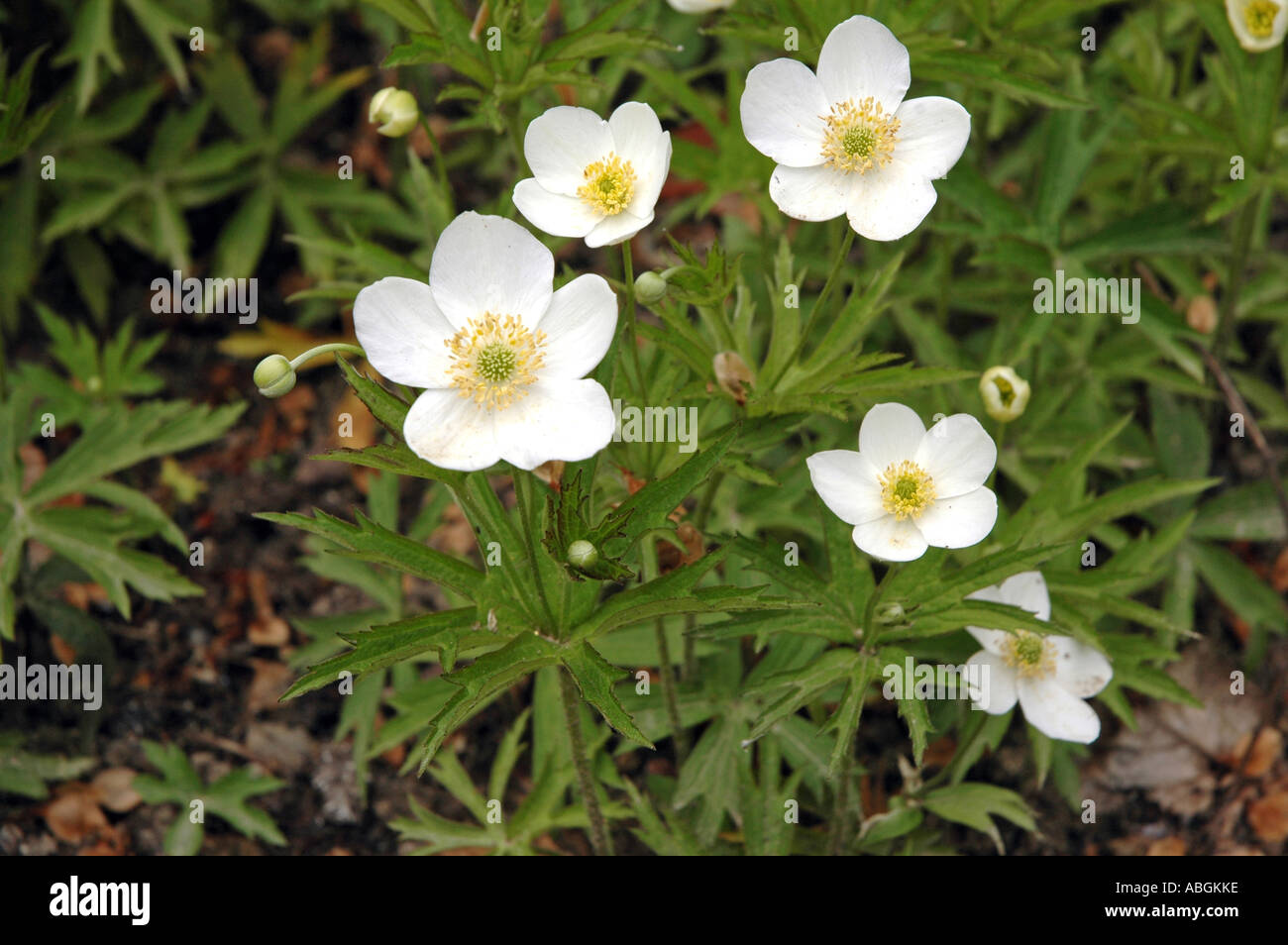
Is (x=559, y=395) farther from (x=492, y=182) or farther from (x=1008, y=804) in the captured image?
(x=492, y=182)

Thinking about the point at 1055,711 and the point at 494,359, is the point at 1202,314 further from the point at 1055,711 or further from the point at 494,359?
the point at 494,359

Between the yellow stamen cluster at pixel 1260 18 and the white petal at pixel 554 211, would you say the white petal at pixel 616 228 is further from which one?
the yellow stamen cluster at pixel 1260 18

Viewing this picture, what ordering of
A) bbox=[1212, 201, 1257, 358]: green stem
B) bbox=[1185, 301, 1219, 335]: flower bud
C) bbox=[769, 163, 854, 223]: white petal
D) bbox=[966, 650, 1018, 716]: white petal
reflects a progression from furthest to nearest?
bbox=[1185, 301, 1219, 335]: flower bud, bbox=[1212, 201, 1257, 358]: green stem, bbox=[966, 650, 1018, 716]: white petal, bbox=[769, 163, 854, 223]: white petal

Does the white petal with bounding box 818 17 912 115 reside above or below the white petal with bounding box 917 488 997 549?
above

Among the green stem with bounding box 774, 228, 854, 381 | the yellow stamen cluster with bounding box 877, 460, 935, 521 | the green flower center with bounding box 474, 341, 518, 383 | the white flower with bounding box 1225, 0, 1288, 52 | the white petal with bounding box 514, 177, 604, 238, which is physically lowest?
the yellow stamen cluster with bounding box 877, 460, 935, 521

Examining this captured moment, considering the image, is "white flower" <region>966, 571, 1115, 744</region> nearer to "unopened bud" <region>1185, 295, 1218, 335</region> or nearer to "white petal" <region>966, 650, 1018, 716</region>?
"white petal" <region>966, 650, 1018, 716</region>

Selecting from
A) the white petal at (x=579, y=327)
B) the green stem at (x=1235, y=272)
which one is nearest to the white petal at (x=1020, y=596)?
the white petal at (x=579, y=327)

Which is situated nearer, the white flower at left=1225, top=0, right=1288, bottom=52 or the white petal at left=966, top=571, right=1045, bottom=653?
the white petal at left=966, top=571, right=1045, bottom=653

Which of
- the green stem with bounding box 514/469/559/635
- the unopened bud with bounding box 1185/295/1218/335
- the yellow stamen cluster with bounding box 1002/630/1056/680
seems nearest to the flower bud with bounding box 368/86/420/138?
the green stem with bounding box 514/469/559/635

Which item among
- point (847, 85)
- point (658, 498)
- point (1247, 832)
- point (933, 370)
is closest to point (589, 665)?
point (658, 498)
